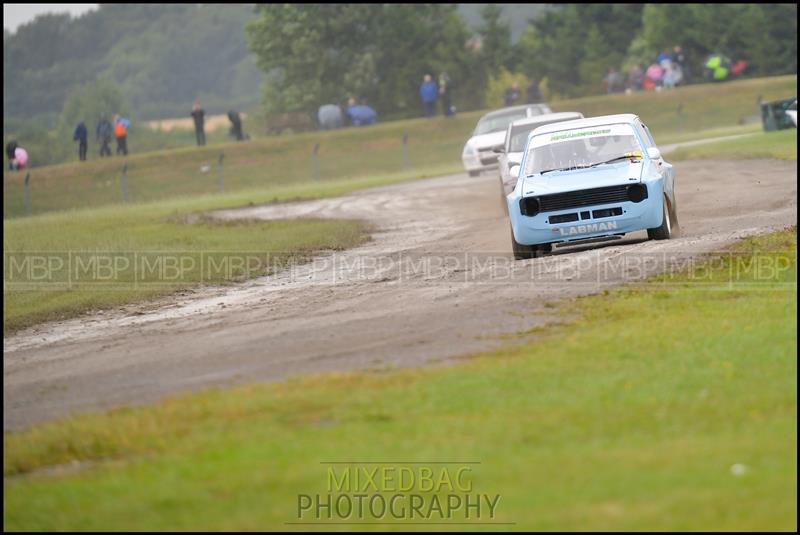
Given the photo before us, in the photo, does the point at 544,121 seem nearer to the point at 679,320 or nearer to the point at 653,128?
the point at 679,320

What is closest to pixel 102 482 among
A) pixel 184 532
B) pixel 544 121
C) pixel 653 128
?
pixel 184 532

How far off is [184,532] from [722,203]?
1630cm

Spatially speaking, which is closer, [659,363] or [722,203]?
[659,363]

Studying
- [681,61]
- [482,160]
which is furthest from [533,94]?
[482,160]

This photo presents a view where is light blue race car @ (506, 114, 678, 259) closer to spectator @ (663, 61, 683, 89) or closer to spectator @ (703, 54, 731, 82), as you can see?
spectator @ (663, 61, 683, 89)

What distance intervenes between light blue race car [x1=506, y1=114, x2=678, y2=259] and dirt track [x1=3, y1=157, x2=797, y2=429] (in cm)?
30

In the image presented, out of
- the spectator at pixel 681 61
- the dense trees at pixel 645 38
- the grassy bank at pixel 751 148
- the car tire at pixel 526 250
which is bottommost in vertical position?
the car tire at pixel 526 250

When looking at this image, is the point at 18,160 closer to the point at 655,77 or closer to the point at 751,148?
the point at 655,77

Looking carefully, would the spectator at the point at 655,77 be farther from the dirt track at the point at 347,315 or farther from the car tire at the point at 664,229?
the car tire at the point at 664,229

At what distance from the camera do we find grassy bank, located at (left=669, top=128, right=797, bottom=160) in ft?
103

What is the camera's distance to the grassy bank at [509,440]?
6879mm

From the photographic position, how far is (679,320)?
11438 millimetres

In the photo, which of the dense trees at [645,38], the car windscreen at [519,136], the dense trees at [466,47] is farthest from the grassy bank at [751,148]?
the dense trees at [466,47]

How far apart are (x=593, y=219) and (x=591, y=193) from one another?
0.94 ft
